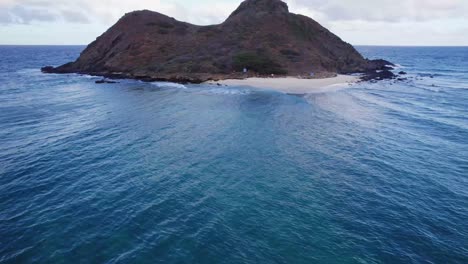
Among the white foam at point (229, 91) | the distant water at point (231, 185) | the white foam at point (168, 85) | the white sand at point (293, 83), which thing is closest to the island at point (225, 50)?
the white sand at point (293, 83)

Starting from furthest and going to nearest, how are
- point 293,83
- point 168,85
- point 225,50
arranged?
point 225,50, point 293,83, point 168,85

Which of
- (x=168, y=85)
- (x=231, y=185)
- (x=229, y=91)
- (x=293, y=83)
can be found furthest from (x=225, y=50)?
(x=231, y=185)

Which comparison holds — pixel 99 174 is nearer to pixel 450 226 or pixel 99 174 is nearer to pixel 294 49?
pixel 450 226

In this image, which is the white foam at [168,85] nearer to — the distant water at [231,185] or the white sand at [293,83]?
the white sand at [293,83]

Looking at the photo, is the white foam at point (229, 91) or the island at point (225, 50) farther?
the island at point (225, 50)

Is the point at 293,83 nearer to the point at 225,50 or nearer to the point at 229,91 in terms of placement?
the point at 229,91

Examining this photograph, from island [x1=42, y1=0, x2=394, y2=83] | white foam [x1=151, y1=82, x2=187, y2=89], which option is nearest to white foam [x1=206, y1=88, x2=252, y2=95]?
white foam [x1=151, y1=82, x2=187, y2=89]
